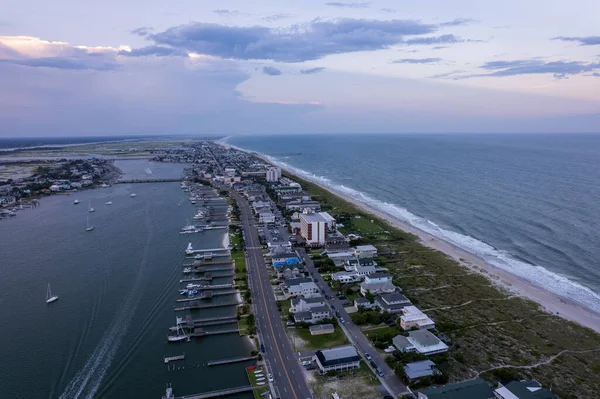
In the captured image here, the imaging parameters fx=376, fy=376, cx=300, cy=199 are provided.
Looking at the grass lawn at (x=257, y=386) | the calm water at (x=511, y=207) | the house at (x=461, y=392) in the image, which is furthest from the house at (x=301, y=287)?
the calm water at (x=511, y=207)

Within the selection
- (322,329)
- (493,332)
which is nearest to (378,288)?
(322,329)

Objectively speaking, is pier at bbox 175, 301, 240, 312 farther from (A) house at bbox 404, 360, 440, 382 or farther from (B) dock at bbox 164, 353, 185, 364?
(A) house at bbox 404, 360, 440, 382

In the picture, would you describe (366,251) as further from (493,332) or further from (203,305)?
(203,305)

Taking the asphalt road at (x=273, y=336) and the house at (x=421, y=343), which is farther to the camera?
the house at (x=421, y=343)

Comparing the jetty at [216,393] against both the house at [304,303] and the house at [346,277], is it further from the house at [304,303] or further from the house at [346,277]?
the house at [346,277]

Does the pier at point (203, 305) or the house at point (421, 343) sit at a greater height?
the house at point (421, 343)

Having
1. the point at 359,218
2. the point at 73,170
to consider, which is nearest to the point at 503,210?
the point at 359,218
